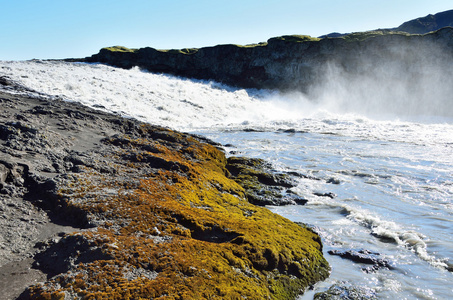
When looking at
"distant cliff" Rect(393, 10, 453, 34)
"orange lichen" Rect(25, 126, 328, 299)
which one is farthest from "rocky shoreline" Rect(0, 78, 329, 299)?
"distant cliff" Rect(393, 10, 453, 34)

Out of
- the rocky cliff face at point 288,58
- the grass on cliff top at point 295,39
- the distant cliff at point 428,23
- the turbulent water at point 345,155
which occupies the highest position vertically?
the distant cliff at point 428,23

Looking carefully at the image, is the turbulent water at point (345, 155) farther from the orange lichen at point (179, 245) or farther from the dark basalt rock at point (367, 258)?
the orange lichen at point (179, 245)

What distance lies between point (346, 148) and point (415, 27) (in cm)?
12190

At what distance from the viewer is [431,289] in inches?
237

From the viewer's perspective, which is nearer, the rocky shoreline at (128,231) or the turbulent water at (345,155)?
the rocky shoreline at (128,231)

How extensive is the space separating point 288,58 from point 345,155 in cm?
4212

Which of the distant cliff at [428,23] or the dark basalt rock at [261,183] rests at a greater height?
the distant cliff at [428,23]

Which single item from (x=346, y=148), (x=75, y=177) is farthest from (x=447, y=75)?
(x=75, y=177)

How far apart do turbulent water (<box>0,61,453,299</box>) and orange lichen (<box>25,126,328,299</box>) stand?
0.90m

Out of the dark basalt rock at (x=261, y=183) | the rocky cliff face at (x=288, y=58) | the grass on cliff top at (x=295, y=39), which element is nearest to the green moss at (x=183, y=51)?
the rocky cliff face at (x=288, y=58)

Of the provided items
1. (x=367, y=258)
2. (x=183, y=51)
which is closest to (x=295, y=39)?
(x=183, y=51)

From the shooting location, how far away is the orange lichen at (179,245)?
382 centimetres

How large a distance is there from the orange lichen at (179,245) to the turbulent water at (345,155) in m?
0.90

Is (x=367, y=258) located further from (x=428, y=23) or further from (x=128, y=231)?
(x=428, y=23)
